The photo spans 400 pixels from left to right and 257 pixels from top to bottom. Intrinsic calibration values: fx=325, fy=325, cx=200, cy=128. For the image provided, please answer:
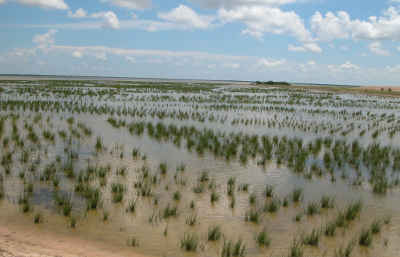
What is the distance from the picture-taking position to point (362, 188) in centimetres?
726

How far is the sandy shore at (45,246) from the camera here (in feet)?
12.3

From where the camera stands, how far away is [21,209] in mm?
5199

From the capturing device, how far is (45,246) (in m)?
4.05

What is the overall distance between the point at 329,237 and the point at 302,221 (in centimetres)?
61

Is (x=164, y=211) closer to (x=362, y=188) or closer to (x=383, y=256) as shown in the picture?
(x=383, y=256)

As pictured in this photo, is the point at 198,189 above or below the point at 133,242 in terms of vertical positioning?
above

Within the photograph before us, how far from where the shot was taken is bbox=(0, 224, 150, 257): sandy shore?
3744 mm

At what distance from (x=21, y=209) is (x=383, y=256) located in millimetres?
5425

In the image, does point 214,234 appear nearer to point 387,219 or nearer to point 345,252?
point 345,252

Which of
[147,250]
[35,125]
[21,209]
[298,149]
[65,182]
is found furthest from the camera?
[35,125]

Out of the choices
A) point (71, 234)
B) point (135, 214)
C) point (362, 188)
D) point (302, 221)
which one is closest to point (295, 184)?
point (362, 188)

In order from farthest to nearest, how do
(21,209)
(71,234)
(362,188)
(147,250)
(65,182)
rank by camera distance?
1. (362,188)
2. (65,182)
3. (21,209)
4. (71,234)
5. (147,250)

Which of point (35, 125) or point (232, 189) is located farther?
point (35, 125)

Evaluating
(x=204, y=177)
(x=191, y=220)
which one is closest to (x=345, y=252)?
(x=191, y=220)
